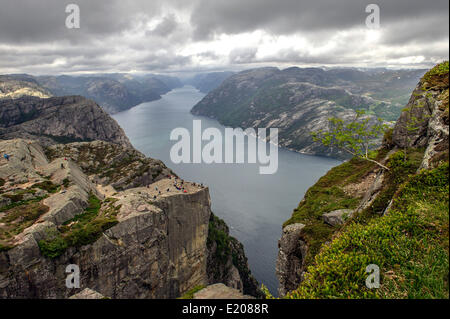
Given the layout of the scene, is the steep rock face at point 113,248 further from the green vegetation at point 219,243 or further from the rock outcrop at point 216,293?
the rock outcrop at point 216,293

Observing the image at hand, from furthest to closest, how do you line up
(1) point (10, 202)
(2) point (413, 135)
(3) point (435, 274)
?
1. (1) point (10, 202)
2. (2) point (413, 135)
3. (3) point (435, 274)

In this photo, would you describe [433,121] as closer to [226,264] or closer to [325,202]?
[325,202]

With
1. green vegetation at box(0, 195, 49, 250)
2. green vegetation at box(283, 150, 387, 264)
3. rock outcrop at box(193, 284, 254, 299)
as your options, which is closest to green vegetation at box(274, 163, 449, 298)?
green vegetation at box(283, 150, 387, 264)

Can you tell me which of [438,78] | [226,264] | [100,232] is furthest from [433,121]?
[226,264]

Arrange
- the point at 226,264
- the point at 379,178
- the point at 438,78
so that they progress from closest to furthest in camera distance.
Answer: the point at 438,78
the point at 379,178
the point at 226,264
